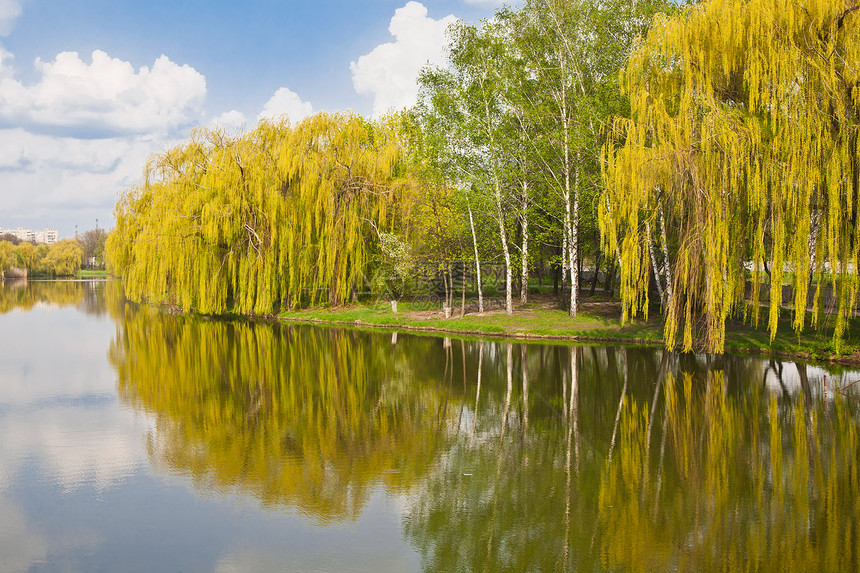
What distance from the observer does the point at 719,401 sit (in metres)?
13.8

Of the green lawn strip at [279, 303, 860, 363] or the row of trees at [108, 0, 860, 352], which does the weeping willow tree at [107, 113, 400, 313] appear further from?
the green lawn strip at [279, 303, 860, 363]

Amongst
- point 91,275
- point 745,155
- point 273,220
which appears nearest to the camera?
point 745,155

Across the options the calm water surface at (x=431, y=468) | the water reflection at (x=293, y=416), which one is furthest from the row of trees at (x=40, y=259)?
the calm water surface at (x=431, y=468)

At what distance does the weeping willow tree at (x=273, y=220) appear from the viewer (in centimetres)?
3322

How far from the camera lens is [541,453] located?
10227mm

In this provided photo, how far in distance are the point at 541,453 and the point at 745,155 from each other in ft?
38.4

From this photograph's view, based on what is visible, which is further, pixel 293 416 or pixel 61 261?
pixel 61 261

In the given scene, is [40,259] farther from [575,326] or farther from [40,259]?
[575,326]

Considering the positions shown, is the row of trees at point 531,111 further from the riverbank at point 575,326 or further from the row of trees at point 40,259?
the row of trees at point 40,259

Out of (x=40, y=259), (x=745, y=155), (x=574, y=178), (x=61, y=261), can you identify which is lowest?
(x=61, y=261)

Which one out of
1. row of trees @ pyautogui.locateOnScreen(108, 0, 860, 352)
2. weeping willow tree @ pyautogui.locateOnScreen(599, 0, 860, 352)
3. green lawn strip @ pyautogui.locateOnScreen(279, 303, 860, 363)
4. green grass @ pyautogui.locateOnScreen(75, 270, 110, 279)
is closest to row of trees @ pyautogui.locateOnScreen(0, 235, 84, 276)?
green grass @ pyautogui.locateOnScreen(75, 270, 110, 279)

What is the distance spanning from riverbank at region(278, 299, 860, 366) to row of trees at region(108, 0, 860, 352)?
104 centimetres

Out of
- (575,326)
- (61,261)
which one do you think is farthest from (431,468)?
(61,261)

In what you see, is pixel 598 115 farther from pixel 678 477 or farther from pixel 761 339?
pixel 678 477
